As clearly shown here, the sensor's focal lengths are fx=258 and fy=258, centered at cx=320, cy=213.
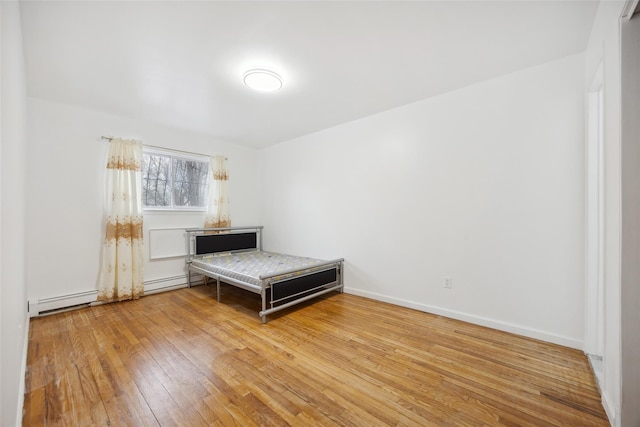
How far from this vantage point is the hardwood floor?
1.48 metres

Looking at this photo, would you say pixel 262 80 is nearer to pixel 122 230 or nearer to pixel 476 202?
pixel 476 202

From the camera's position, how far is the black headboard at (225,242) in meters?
4.19

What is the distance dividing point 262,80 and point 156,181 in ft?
8.56

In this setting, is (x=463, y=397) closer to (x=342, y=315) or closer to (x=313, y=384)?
(x=313, y=384)

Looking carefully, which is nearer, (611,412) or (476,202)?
(611,412)

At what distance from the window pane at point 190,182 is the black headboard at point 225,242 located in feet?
2.07

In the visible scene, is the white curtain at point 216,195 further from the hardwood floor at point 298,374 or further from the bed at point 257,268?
the hardwood floor at point 298,374

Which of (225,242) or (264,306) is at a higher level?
(225,242)

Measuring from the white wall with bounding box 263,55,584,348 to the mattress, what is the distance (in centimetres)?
75

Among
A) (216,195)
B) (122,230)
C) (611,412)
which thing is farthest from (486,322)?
(122,230)

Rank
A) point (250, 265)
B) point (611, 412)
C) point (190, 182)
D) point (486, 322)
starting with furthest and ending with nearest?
1. point (190, 182)
2. point (250, 265)
3. point (486, 322)
4. point (611, 412)

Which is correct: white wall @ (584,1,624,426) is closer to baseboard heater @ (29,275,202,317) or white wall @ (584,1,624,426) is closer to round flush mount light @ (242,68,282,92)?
round flush mount light @ (242,68,282,92)

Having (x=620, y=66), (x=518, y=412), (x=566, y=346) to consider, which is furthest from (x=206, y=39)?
(x=566, y=346)

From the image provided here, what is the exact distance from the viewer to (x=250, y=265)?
11.6ft
